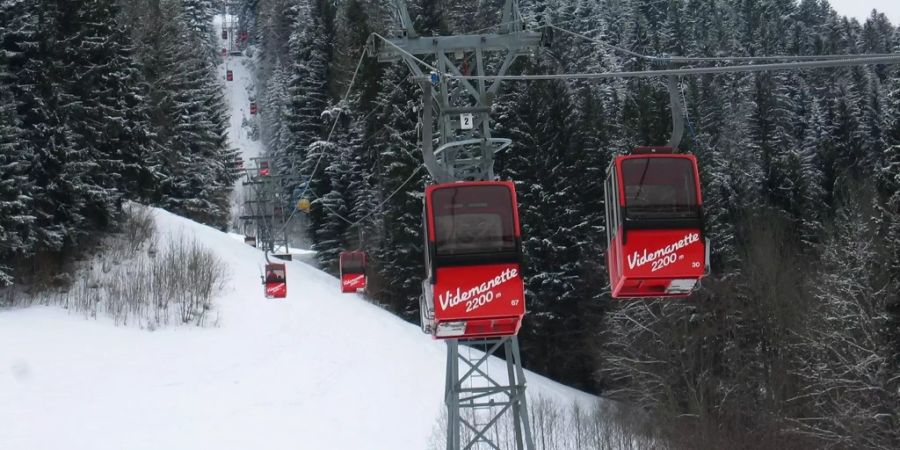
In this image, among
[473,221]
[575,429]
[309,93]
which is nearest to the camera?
[473,221]

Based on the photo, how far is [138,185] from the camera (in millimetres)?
41219

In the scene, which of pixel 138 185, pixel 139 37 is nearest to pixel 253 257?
pixel 138 185

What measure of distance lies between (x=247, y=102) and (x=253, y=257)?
89.2m

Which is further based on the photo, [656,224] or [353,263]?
[353,263]

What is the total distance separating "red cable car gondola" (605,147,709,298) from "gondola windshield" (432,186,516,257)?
1.43 m

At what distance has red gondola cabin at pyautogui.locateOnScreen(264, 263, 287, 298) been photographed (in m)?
27.5

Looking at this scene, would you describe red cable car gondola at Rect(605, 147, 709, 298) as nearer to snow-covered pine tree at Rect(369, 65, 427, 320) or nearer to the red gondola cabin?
the red gondola cabin

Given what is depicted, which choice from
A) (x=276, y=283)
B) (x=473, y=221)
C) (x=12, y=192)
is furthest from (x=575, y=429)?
(x=473, y=221)

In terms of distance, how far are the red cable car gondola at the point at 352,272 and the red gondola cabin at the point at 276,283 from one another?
1719mm

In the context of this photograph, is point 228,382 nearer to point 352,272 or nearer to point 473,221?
point 352,272

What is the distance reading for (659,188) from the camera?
1328cm

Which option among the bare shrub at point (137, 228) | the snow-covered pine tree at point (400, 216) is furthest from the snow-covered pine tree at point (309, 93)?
the bare shrub at point (137, 228)

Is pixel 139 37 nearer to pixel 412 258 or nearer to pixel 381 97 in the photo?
pixel 381 97

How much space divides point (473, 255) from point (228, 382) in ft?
64.7
